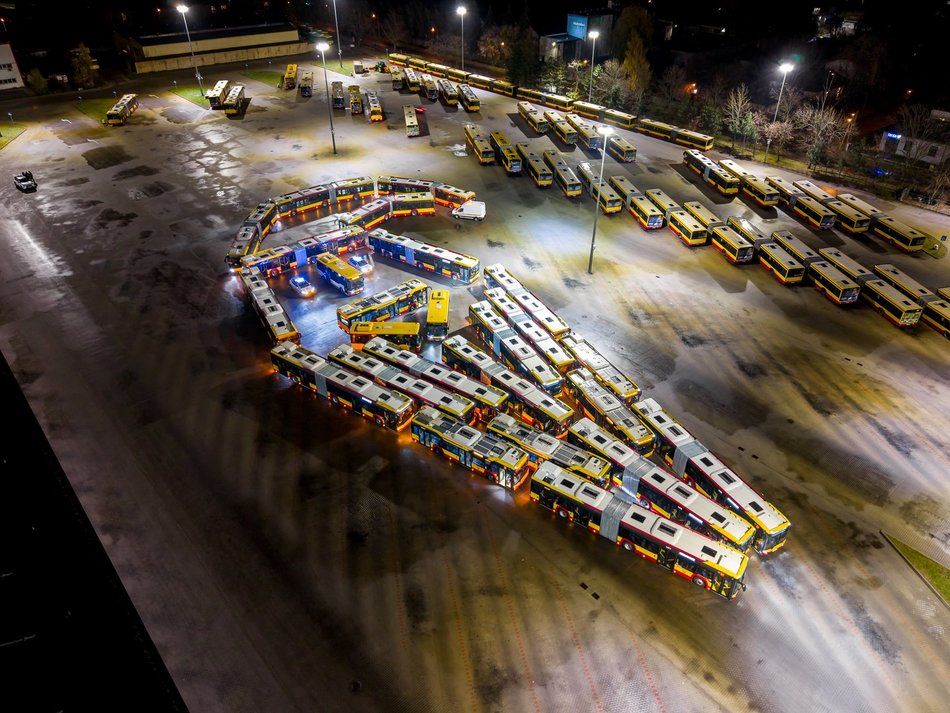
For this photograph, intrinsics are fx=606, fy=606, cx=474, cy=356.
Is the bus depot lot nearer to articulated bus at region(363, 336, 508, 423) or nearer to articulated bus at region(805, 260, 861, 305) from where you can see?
articulated bus at region(805, 260, 861, 305)

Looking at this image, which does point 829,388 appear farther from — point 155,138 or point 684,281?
point 155,138

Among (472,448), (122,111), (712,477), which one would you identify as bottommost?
(712,477)

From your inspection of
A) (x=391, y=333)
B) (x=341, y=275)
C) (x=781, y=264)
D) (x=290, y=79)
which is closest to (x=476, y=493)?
(x=391, y=333)

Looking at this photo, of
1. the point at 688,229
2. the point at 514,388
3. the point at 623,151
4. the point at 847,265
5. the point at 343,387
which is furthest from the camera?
the point at 623,151

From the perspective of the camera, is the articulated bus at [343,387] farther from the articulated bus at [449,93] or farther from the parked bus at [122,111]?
the parked bus at [122,111]

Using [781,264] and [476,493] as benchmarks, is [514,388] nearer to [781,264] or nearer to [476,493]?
[476,493]

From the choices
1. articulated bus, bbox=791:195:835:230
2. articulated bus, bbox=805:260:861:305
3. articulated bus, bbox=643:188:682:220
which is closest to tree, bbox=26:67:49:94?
articulated bus, bbox=643:188:682:220

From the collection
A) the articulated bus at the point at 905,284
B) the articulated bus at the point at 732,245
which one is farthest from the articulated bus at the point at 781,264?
the articulated bus at the point at 905,284

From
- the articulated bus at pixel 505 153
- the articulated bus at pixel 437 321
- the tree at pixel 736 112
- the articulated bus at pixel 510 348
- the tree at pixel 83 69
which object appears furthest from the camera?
the tree at pixel 83 69
